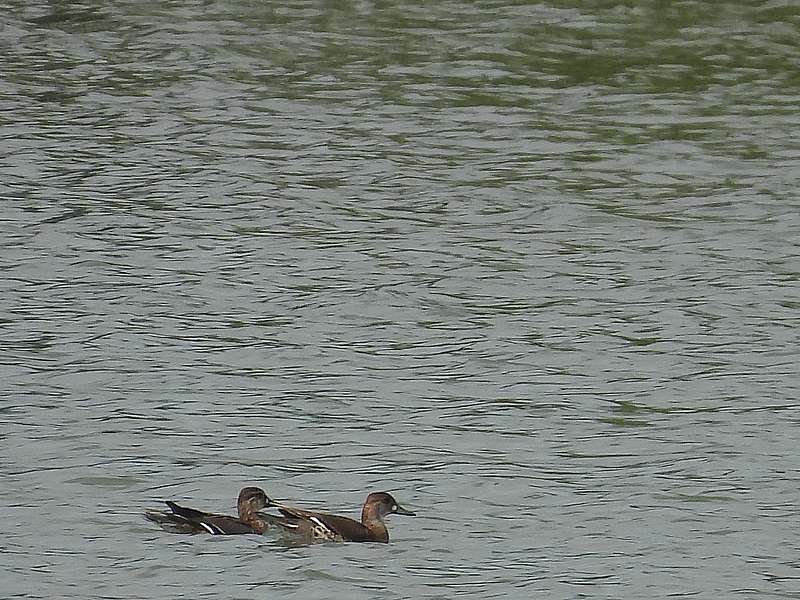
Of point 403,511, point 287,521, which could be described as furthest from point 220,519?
point 403,511

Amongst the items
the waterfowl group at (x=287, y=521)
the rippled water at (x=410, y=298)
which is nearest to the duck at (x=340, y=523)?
the waterfowl group at (x=287, y=521)

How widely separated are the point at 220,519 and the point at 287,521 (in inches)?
17.1

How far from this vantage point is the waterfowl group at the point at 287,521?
1174cm

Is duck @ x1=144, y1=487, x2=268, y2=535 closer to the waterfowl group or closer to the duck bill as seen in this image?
the waterfowl group

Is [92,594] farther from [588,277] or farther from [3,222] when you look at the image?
[3,222]

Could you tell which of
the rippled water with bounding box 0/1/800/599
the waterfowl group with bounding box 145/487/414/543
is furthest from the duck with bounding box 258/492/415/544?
the rippled water with bounding box 0/1/800/599

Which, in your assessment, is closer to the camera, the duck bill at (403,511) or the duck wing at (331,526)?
the duck wing at (331,526)

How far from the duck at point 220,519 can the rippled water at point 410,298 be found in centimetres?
11

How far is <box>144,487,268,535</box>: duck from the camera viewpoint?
11758mm

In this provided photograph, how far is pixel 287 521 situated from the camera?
11.8m

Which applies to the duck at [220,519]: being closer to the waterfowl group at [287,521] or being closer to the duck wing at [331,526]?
the waterfowl group at [287,521]

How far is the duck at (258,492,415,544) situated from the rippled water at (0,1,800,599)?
4.1 inches

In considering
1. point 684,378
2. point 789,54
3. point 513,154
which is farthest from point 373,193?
point 789,54

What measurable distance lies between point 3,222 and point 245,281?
10.4 ft
